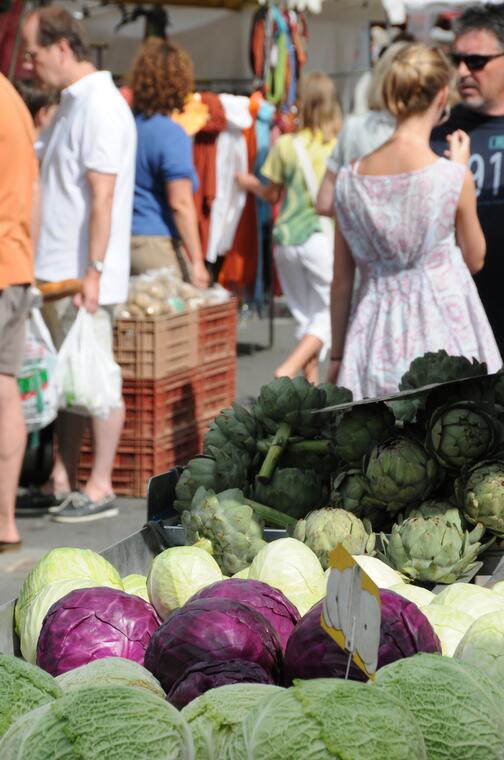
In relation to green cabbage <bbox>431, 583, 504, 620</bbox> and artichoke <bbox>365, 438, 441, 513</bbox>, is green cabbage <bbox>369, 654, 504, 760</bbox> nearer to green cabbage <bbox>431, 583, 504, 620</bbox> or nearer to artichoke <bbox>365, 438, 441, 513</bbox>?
green cabbage <bbox>431, 583, 504, 620</bbox>

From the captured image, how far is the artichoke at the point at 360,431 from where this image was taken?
8.27ft

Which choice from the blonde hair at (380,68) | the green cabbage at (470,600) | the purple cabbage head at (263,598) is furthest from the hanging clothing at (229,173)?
the purple cabbage head at (263,598)

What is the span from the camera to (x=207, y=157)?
31.9ft

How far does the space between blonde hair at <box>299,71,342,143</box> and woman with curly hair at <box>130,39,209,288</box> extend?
1.52 meters

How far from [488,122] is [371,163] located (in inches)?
21.2

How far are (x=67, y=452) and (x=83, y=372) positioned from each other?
0.51 meters

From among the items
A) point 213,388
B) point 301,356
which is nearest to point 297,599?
point 213,388

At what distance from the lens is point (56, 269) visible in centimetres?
531

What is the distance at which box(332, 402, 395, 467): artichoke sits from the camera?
252 cm

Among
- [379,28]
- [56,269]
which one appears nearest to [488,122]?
[56,269]

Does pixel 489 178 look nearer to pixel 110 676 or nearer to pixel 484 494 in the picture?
pixel 484 494

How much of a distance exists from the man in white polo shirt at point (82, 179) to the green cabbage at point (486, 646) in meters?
3.56

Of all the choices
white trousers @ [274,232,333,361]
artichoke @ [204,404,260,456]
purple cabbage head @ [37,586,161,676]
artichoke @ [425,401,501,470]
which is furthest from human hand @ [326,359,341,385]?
white trousers @ [274,232,333,361]

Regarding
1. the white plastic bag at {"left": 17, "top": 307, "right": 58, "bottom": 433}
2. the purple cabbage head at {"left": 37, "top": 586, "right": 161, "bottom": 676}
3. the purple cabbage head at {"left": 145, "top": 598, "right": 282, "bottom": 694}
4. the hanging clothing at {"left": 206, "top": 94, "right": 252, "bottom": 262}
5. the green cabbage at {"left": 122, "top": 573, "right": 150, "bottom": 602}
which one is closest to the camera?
the purple cabbage head at {"left": 145, "top": 598, "right": 282, "bottom": 694}
